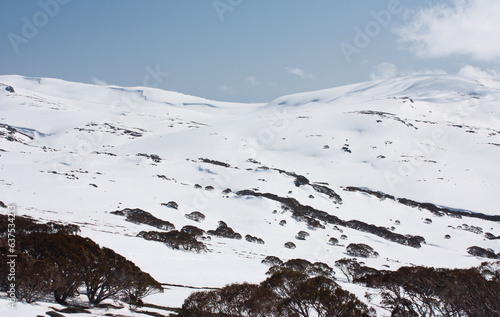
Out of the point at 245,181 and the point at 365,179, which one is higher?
the point at 365,179

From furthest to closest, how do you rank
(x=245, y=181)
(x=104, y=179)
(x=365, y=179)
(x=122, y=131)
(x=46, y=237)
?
(x=122, y=131), (x=365, y=179), (x=245, y=181), (x=104, y=179), (x=46, y=237)

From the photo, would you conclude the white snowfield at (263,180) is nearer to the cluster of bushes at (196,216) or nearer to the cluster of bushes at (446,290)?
the cluster of bushes at (196,216)

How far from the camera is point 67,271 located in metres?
17.5

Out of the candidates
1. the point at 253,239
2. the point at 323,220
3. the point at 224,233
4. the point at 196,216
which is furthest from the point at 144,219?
the point at 323,220

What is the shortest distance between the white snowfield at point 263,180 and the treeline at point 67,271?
120cm

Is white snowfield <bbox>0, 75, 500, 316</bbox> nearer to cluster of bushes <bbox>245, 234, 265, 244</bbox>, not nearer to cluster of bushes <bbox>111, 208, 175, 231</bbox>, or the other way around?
cluster of bushes <bbox>245, 234, 265, 244</bbox>

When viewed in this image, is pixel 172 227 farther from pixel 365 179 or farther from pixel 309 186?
pixel 365 179

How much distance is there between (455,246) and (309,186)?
35.7m

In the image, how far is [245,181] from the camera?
282ft

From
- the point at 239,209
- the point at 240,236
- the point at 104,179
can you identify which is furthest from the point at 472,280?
the point at 104,179

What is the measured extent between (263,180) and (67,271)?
230 ft

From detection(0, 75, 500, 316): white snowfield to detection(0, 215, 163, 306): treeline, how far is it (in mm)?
1203

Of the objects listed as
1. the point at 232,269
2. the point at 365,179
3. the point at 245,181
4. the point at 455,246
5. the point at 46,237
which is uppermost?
the point at 365,179

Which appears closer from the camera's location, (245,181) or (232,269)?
(232,269)
